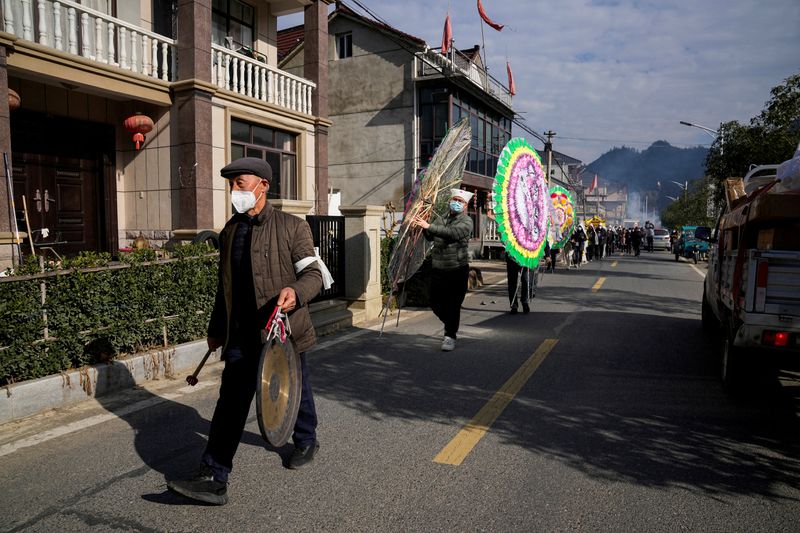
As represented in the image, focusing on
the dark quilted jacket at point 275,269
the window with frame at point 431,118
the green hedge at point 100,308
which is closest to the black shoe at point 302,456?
the dark quilted jacket at point 275,269

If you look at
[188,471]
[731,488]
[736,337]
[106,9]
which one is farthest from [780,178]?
[106,9]

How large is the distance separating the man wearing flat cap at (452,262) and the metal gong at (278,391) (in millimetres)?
3996

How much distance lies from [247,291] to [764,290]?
4030mm

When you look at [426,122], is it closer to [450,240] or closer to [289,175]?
[289,175]

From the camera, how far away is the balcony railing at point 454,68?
24.4 meters

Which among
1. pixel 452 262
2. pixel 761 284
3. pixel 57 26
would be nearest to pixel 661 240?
pixel 452 262

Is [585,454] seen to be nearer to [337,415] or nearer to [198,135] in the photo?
[337,415]

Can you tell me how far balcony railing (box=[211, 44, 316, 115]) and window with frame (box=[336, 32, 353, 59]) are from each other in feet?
42.9

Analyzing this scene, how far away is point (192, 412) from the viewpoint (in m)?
4.97

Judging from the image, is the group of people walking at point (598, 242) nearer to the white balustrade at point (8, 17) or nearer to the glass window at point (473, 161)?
the glass window at point (473, 161)

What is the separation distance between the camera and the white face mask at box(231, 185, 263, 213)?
348 centimetres

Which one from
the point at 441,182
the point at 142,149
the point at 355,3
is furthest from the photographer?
the point at 355,3

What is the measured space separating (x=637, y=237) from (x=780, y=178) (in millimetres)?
31495

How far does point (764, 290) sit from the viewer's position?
4.71 metres
